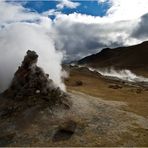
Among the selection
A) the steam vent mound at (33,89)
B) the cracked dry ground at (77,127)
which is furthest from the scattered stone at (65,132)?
the steam vent mound at (33,89)

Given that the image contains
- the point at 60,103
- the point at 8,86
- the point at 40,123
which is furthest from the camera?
the point at 8,86

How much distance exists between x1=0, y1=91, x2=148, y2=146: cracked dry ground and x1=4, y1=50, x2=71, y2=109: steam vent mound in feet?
3.70

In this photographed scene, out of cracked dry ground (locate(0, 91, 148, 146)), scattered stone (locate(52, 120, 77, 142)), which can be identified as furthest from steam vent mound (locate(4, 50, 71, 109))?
scattered stone (locate(52, 120, 77, 142))

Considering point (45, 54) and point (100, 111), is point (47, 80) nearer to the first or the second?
point (100, 111)

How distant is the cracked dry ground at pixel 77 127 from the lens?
33.0 meters

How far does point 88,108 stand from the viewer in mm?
41562

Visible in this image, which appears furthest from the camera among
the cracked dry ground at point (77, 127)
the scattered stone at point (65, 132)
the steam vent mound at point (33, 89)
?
the steam vent mound at point (33, 89)

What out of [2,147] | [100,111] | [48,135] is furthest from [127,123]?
[2,147]

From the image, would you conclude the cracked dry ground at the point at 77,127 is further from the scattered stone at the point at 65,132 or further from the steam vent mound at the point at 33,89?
the steam vent mound at the point at 33,89

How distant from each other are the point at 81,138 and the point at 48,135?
3278 millimetres

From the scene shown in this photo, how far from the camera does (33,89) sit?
133ft

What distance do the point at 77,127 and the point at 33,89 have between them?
311 inches

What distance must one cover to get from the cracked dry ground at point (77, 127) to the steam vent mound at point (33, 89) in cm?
113

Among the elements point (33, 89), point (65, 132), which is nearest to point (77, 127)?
point (65, 132)
